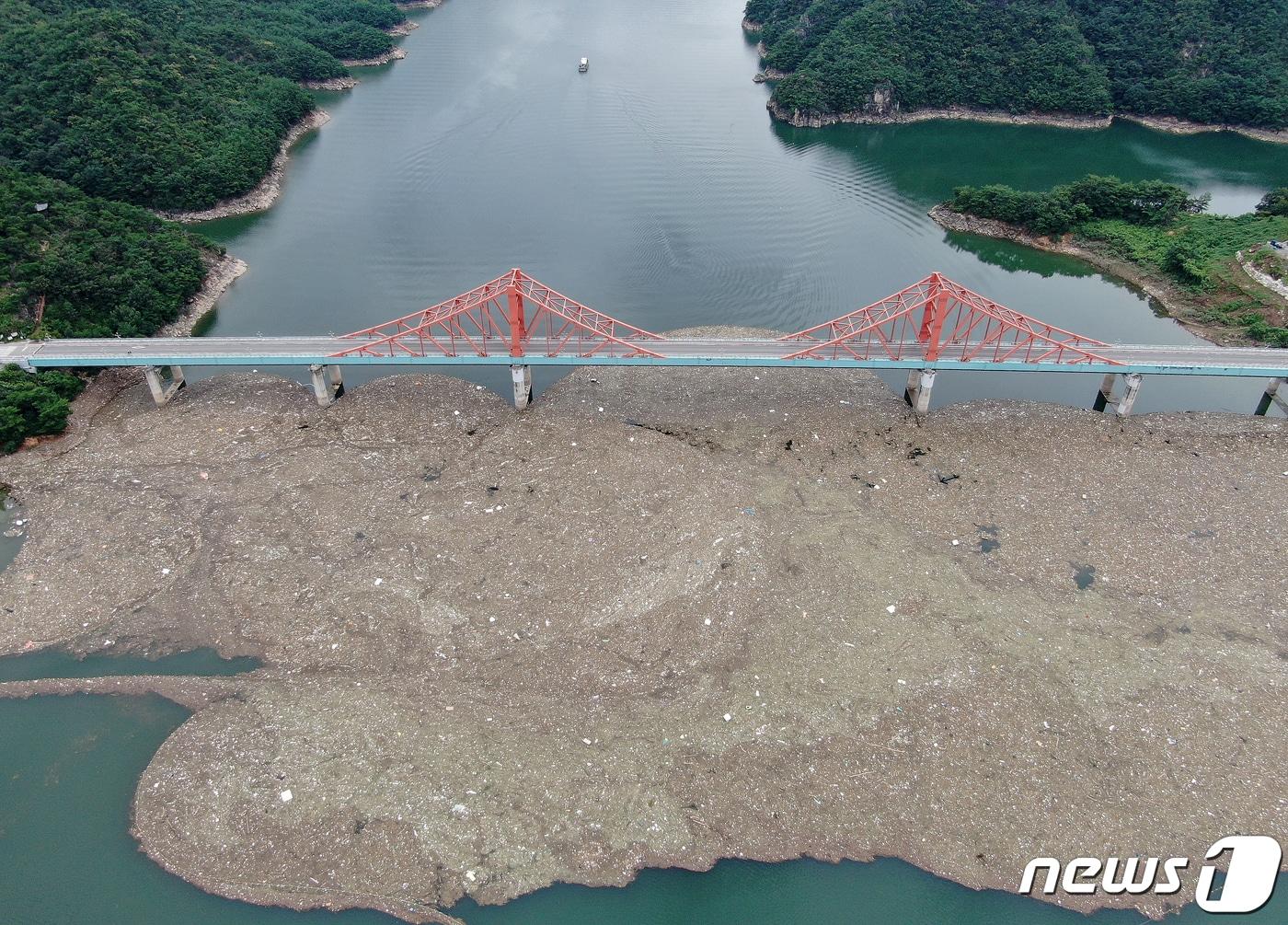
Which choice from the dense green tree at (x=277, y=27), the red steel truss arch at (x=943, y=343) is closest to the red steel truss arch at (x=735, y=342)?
the red steel truss arch at (x=943, y=343)

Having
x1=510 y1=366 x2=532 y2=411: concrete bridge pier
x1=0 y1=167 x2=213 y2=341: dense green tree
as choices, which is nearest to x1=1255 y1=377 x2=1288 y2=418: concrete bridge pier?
x1=510 y1=366 x2=532 y2=411: concrete bridge pier

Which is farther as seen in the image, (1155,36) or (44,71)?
(1155,36)

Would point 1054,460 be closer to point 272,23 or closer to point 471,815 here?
point 471,815

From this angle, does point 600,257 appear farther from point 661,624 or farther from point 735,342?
point 661,624

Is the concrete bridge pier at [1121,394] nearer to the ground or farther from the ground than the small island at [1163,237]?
nearer to the ground

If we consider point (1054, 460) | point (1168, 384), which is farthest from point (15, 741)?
point (1168, 384)

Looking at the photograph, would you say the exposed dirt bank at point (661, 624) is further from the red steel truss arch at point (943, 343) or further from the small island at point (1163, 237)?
the small island at point (1163, 237)
